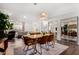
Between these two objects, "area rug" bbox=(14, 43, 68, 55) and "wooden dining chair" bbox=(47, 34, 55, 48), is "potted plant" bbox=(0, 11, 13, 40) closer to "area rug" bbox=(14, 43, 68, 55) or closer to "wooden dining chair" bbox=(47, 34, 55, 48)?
Result: "area rug" bbox=(14, 43, 68, 55)

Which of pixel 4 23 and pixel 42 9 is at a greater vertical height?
pixel 42 9

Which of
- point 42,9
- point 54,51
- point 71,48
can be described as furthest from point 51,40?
point 42,9

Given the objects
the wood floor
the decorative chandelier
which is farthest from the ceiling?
the wood floor

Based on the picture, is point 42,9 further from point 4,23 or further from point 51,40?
point 4,23

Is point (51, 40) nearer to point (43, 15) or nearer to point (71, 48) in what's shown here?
point (71, 48)

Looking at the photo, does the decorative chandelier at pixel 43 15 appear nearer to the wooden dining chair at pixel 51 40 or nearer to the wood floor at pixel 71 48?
the wooden dining chair at pixel 51 40

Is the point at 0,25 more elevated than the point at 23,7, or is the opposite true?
the point at 23,7

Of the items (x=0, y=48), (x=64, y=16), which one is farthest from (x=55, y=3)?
(x=0, y=48)

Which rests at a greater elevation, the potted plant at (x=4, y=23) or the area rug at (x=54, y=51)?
the potted plant at (x=4, y=23)

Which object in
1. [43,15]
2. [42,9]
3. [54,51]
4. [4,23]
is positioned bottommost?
[54,51]

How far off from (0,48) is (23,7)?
3.21 feet

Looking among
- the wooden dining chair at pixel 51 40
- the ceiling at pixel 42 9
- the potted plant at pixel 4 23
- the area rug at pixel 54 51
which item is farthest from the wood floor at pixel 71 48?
the potted plant at pixel 4 23

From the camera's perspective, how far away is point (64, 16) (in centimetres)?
244

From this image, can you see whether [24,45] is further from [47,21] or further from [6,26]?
[47,21]
